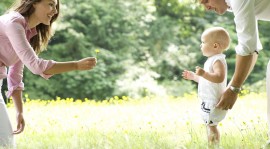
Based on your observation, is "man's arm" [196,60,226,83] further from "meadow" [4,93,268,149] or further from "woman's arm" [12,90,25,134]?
"woman's arm" [12,90,25,134]

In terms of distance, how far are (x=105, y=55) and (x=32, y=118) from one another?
7806mm

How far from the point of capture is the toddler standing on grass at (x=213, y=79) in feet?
12.6

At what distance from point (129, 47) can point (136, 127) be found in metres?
9.27

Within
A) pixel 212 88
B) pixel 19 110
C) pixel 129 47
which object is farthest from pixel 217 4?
pixel 129 47

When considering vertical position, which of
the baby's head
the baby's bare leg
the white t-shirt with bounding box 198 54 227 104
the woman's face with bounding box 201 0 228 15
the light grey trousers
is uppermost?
the woman's face with bounding box 201 0 228 15

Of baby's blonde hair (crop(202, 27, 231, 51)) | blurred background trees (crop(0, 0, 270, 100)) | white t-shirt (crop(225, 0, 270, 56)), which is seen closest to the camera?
white t-shirt (crop(225, 0, 270, 56))

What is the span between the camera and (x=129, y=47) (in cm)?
1447

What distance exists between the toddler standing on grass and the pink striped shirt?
1066 mm

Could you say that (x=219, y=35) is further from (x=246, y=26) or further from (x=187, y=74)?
(x=246, y=26)

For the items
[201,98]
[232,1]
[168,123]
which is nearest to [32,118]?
[168,123]

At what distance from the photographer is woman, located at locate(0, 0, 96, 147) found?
3.42 meters

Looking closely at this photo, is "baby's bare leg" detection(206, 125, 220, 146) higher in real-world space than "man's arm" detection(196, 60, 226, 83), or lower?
lower

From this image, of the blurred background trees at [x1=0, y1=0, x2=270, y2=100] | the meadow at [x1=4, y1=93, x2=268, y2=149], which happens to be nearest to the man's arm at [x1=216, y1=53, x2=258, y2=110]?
the meadow at [x1=4, y1=93, x2=268, y2=149]

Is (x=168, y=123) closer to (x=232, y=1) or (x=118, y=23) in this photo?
(x=232, y=1)
